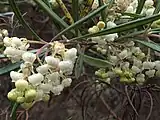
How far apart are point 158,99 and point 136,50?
0.74 meters

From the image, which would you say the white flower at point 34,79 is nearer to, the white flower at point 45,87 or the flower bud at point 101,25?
the white flower at point 45,87

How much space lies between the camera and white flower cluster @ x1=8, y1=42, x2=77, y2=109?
1.51ft

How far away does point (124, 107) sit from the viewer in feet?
4.07

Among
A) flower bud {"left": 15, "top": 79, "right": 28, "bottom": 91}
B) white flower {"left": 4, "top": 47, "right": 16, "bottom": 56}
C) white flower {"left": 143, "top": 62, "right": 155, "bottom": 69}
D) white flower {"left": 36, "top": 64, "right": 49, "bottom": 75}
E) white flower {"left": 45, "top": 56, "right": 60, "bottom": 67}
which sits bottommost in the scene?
white flower {"left": 143, "top": 62, "right": 155, "bottom": 69}

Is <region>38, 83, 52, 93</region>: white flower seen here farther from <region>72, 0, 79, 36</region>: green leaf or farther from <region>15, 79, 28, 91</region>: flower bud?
<region>72, 0, 79, 36</region>: green leaf

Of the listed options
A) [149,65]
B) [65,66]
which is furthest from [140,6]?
[65,66]

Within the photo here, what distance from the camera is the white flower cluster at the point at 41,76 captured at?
1.51ft

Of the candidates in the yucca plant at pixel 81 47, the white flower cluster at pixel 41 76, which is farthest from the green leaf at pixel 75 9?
the white flower cluster at pixel 41 76

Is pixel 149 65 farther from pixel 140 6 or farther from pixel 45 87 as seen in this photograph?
pixel 45 87

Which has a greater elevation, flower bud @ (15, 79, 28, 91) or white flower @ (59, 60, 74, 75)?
white flower @ (59, 60, 74, 75)

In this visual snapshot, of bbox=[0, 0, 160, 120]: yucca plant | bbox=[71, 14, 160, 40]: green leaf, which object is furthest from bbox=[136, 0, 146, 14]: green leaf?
bbox=[71, 14, 160, 40]: green leaf

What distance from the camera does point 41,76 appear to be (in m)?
0.48

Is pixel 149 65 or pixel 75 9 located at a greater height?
pixel 75 9

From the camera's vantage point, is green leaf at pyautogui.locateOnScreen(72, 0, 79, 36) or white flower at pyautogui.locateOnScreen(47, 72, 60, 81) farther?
green leaf at pyautogui.locateOnScreen(72, 0, 79, 36)
